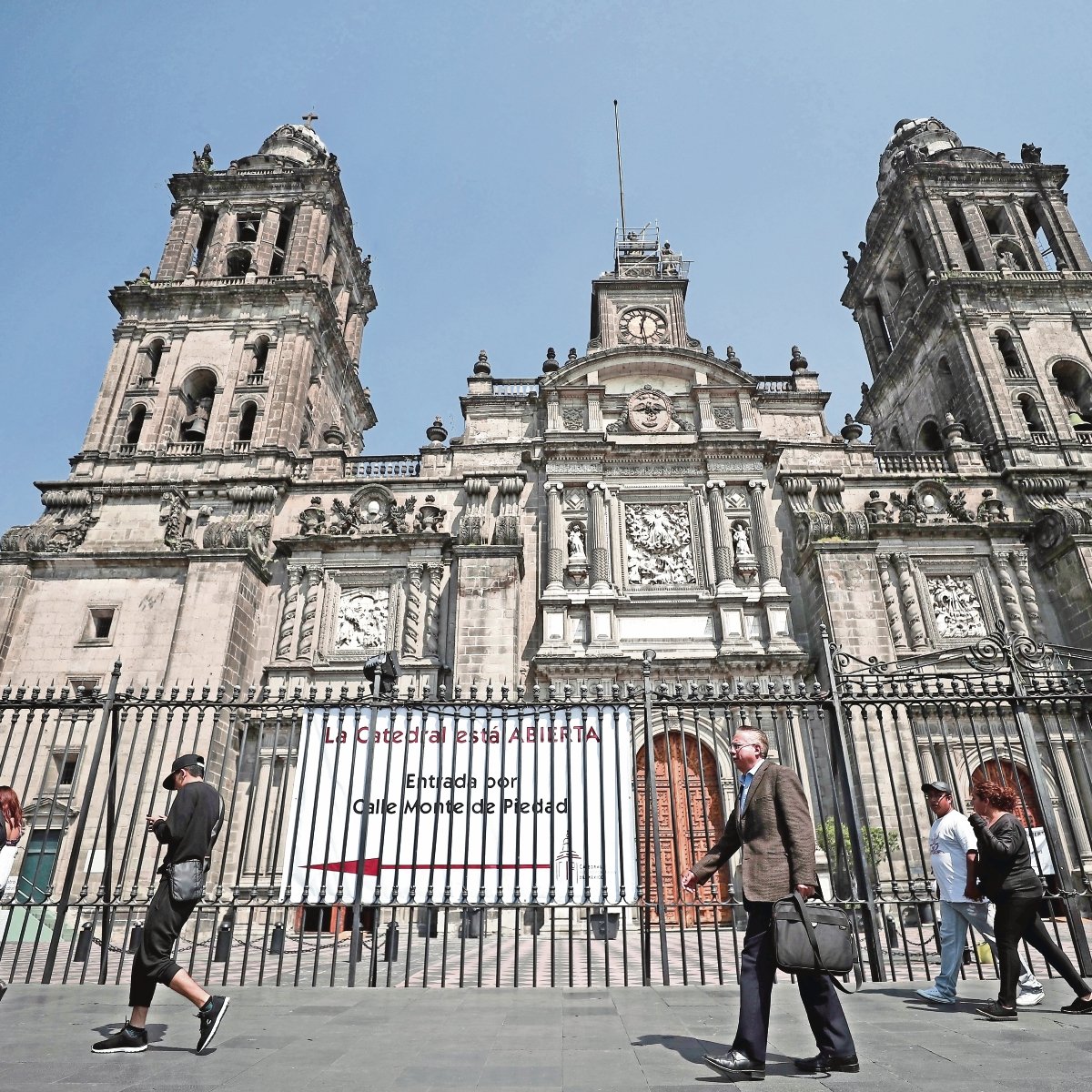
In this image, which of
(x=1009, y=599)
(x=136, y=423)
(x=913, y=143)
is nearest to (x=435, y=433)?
(x=136, y=423)

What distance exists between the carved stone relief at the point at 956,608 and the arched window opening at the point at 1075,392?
7.41 meters

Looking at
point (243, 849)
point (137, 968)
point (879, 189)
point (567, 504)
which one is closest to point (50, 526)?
point (567, 504)

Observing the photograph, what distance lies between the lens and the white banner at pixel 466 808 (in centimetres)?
722

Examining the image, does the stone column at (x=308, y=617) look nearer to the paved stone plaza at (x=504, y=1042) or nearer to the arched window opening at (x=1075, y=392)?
the paved stone plaza at (x=504, y=1042)

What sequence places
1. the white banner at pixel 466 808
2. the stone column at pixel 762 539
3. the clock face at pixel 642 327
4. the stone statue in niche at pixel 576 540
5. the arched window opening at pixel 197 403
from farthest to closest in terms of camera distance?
the clock face at pixel 642 327 → the arched window opening at pixel 197 403 → the stone statue in niche at pixel 576 540 → the stone column at pixel 762 539 → the white banner at pixel 466 808

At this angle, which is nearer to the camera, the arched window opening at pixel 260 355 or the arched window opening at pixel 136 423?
the arched window opening at pixel 136 423

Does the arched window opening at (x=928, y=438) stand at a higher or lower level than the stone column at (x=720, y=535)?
higher

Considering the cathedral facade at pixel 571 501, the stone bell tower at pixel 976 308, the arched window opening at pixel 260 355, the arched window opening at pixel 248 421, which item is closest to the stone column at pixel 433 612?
the cathedral facade at pixel 571 501

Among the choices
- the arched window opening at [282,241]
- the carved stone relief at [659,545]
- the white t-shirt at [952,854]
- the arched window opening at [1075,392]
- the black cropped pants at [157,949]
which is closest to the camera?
the black cropped pants at [157,949]

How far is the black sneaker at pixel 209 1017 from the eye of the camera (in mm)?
4430

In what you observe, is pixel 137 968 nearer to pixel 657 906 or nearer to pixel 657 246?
pixel 657 906

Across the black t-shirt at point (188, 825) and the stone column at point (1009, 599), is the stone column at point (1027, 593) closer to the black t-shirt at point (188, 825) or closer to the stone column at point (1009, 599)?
the stone column at point (1009, 599)

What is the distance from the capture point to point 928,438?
81.3ft

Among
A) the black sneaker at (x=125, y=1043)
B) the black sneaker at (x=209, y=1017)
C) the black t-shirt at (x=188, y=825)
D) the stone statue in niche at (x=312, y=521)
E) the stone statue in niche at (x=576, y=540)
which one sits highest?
the stone statue in niche at (x=312, y=521)
